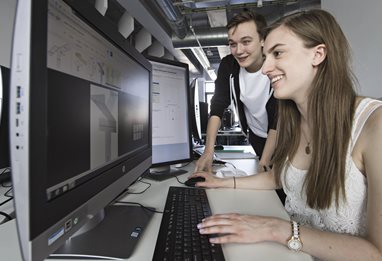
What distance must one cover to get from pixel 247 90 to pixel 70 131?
139 centimetres

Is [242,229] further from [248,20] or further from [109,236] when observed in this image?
[248,20]

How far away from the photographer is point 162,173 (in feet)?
3.83

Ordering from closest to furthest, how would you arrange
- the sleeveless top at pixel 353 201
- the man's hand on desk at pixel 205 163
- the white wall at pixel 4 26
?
1. the sleeveless top at pixel 353 201
2. the man's hand on desk at pixel 205 163
3. the white wall at pixel 4 26

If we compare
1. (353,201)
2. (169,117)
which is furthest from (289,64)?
(169,117)

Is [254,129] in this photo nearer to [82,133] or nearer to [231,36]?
[231,36]

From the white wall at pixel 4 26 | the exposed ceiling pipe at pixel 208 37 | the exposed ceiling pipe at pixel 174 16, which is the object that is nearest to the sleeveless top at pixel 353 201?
the white wall at pixel 4 26

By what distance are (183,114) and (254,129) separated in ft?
2.49

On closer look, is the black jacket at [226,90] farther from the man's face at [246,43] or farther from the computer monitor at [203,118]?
the computer monitor at [203,118]

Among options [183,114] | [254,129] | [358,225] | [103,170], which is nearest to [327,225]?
[358,225]

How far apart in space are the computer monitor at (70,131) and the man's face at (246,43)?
0.95 meters

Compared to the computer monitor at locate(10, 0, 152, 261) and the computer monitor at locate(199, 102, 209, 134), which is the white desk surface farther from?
the computer monitor at locate(199, 102, 209, 134)

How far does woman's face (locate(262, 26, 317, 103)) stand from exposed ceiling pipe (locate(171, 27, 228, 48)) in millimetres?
3451

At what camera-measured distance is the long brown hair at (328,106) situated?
673mm

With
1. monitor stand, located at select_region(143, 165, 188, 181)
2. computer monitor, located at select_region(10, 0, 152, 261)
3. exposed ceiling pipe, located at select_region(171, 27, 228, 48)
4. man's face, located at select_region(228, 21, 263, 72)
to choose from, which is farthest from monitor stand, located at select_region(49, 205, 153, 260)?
exposed ceiling pipe, located at select_region(171, 27, 228, 48)
